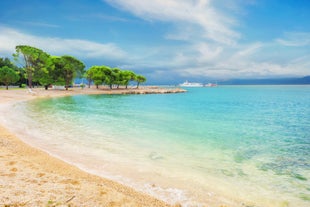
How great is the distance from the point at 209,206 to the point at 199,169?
9.80ft

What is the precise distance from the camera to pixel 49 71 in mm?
76938

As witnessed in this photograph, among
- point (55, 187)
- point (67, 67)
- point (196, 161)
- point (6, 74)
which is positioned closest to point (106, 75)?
point (67, 67)

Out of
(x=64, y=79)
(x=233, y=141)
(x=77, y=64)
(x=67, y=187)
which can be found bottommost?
(x=233, y=141)

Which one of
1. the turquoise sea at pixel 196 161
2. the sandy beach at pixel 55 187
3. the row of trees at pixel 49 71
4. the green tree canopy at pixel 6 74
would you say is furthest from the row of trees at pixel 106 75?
the sandy beach at pixel 55 187

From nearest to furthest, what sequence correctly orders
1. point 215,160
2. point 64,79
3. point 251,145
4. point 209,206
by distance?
point 209,206 < point 215,160 < point 251,145 < point 64,79

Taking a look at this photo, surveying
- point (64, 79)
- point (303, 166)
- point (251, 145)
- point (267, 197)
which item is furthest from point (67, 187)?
point (64, 79)

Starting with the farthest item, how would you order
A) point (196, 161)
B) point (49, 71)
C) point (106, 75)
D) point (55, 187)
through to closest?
point (106, 75) < point (49, 71) < point (196, 161) < point (55, 187)

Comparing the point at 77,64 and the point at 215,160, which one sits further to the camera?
the point at 77,64

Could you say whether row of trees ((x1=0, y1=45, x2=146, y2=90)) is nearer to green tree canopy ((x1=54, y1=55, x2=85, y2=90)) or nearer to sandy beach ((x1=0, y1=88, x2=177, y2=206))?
green tree canopy ((x1=54, y1=55, x2=85, y2=90))

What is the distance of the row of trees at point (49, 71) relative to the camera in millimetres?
64794

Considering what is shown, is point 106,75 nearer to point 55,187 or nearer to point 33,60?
point 33,60

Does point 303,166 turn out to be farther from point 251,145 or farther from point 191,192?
point 191,192

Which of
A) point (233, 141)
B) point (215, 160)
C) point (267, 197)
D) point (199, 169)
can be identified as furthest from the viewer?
point (233, 141)

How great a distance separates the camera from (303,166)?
9172 mm
